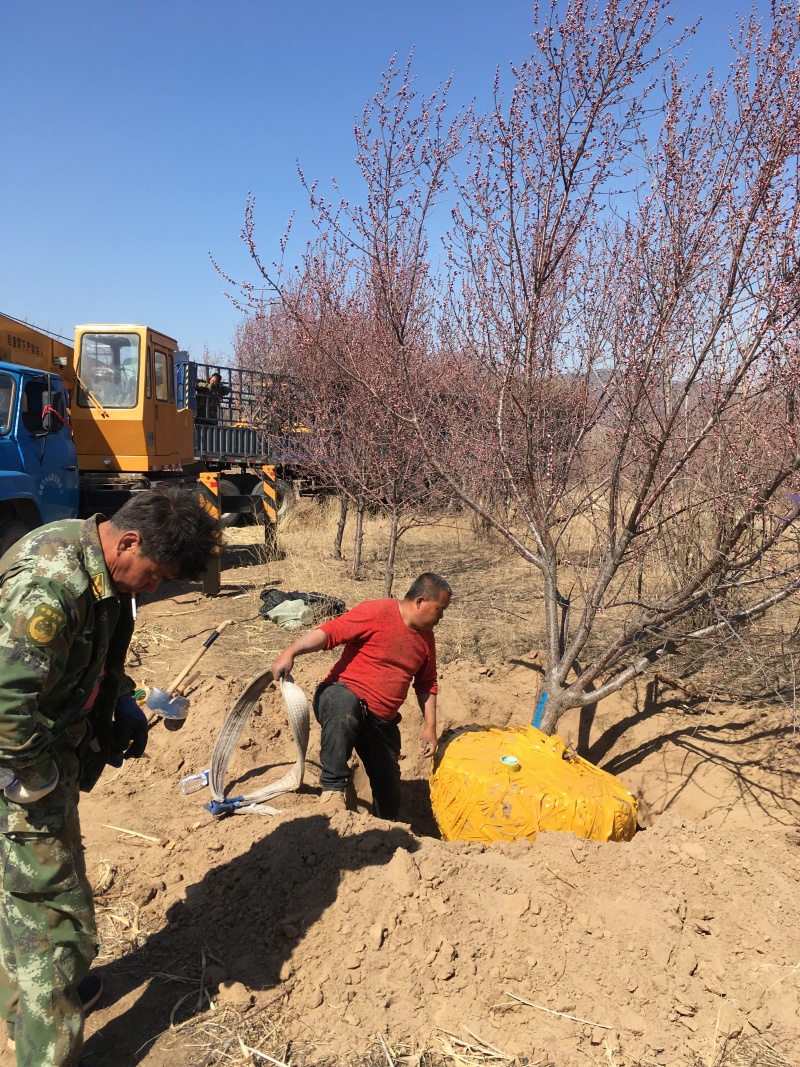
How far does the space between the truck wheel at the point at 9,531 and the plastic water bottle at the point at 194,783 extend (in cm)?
376

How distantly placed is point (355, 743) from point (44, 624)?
2.35 m

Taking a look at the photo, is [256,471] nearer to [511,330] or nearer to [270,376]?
[270,376]

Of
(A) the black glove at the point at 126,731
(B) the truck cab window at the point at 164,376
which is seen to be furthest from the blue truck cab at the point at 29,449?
(A) the black glove at the point at 126,731

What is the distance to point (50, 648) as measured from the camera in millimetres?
1915

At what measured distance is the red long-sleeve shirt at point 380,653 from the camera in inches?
152

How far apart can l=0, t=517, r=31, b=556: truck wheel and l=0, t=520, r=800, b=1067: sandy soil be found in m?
3.57

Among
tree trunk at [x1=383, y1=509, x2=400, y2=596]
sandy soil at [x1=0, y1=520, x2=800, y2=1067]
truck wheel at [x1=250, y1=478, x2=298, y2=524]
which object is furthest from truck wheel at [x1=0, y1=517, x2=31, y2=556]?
truck wheel at [x1=250, y1=478, x2=298, y2=524]

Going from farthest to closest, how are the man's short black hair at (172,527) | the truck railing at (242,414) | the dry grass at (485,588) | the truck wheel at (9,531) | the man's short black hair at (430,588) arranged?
the truck railing at (242,414) < the truck wheel at (9,531) < the dry grass at (485,588) < the man's short black hair at (430,588) < the man's short black hair at (172,527)

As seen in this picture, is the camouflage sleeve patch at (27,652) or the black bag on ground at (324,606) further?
the black bag on ground at (324,606)

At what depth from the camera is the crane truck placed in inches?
292

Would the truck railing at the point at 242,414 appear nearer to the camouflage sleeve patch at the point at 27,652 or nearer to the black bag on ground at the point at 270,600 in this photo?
the black bag on ground at the point at 270,600

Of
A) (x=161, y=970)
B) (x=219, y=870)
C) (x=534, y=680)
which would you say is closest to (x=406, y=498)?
(x=534, y=680)

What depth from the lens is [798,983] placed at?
2.74 m

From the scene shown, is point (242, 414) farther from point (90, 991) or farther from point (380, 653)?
point (90, 991)
